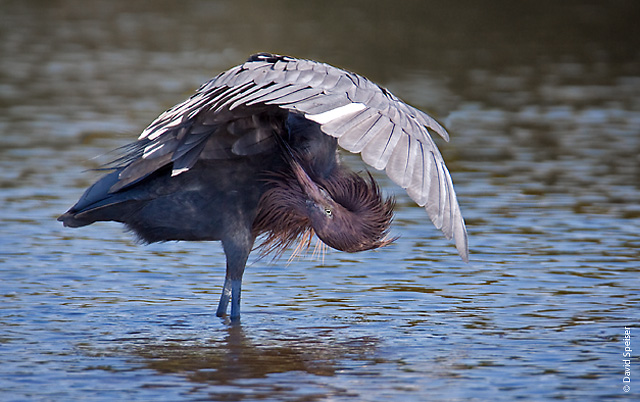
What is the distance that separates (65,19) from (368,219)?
1980 cm

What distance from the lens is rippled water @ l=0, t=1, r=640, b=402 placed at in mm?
6820

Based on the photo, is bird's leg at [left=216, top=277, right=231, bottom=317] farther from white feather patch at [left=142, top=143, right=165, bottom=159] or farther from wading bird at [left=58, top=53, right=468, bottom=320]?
white feather patch at [left=142, top=143, right=165, bottom=159]

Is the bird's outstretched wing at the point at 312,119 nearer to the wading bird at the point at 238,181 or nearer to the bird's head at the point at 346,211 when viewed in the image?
the wading bird at the point at 238,181

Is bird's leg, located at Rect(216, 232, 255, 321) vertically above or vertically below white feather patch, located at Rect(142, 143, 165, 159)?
below

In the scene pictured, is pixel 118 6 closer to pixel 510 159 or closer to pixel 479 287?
pixel 510 159

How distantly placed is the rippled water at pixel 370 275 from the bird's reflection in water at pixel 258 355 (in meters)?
0.02

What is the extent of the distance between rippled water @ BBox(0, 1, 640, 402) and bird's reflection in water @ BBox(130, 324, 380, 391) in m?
0.02

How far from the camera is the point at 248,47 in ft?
69.2

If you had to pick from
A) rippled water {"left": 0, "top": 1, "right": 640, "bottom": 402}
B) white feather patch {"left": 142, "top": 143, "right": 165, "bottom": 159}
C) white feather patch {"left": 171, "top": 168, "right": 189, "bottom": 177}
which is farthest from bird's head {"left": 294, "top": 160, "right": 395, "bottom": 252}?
white feather patch {"left": 142, "top": 143, "right": 165, "bottom": 159}

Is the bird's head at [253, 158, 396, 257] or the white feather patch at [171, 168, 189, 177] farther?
the bird's head at [253, 158, 396, 257]

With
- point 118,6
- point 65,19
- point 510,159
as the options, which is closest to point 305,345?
point 510,159

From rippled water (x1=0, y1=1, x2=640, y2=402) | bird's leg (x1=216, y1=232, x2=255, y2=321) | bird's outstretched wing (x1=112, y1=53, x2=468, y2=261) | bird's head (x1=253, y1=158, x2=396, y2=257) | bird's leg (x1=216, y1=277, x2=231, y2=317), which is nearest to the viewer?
bird's outstretched wing (x1=112, y1=53, x2=468, y2=261)

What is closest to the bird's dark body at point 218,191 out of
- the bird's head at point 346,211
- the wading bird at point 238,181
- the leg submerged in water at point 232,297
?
the wading bird at point 238,181

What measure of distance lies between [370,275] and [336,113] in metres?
3.27
